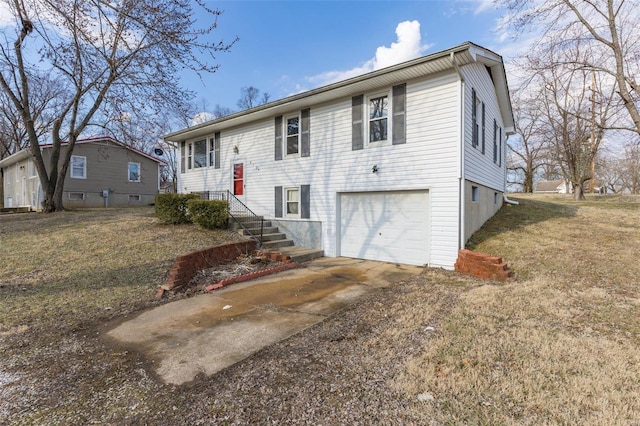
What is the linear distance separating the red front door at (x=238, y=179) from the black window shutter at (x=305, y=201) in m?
2.97

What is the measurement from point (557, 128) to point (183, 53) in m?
22.2

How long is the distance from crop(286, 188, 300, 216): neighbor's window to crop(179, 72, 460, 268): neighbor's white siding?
0.88 feet

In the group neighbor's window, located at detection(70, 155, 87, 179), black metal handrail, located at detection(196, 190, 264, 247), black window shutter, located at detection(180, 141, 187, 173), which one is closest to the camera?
black metal handrail, located at detection(196, 190, 264, 247)

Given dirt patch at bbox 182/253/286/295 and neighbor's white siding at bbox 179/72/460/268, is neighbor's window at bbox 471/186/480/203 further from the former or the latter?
dirt patch at bbox 182/253/286/295

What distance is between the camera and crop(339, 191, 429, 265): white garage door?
788 cm

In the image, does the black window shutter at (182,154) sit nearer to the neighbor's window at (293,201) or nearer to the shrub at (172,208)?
the shrub at (172,208)

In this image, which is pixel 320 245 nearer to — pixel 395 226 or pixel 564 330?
pixel 395 226

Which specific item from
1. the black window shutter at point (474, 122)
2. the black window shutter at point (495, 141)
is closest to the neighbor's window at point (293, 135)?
the black window shutter at point (474, 122)

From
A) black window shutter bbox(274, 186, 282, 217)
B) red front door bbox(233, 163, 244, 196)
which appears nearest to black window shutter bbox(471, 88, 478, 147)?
black window shutter bbox(274, 186, 282, 217)

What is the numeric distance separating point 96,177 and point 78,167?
108cm

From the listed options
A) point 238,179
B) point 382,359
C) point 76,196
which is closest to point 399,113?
point 382,359

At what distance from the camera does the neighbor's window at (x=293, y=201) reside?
10.2 meters

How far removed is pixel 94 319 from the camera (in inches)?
175

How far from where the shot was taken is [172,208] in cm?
1024
